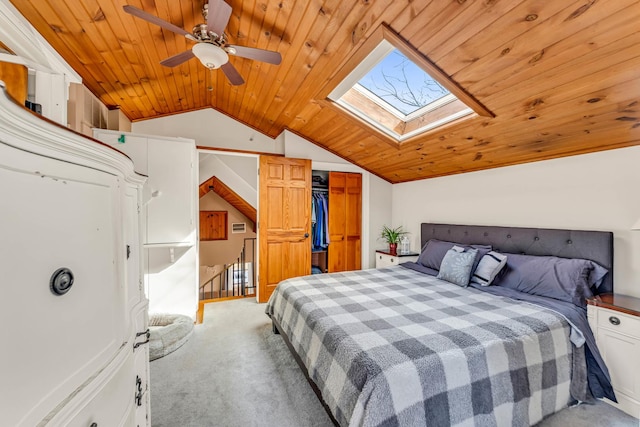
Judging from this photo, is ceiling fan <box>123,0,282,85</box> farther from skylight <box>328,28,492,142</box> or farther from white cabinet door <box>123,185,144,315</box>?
white cabinet door <box>123,185,144,315</box>

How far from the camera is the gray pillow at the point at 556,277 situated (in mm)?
2086

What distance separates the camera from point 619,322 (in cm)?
178

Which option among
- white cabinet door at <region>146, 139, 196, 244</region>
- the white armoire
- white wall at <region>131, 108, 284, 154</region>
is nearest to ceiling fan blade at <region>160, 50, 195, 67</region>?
white cabinet door at <region>146, 139, 196, 244</region>

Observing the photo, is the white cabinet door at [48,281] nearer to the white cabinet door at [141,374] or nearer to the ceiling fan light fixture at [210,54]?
the white cabinet door at [141,374]

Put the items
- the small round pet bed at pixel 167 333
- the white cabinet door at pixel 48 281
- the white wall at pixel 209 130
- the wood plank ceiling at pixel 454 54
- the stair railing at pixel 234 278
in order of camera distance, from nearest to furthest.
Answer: the white cabinet door at pixel 48 281 → the wood plank ceiling at pixel 454 54 → the small round pet bed at pixel 167 333 → the white wall at pixel 209 130 → the stair railing at pixel 234 278

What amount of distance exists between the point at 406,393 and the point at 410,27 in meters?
2.15

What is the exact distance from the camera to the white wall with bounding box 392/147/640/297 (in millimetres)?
2113

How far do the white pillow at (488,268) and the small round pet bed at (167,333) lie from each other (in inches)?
118

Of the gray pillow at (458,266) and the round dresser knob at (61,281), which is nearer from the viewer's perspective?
the round dresser knob at (61,281)

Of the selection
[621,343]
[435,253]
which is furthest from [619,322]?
[435,253]

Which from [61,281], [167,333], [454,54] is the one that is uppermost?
[454,54]

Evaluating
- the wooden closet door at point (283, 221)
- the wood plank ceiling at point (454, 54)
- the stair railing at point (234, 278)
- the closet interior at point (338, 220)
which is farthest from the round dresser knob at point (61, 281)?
the stair railing at point (234, 278)

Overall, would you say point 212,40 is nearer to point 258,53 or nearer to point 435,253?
point 258,53

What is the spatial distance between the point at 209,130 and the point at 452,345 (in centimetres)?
408
